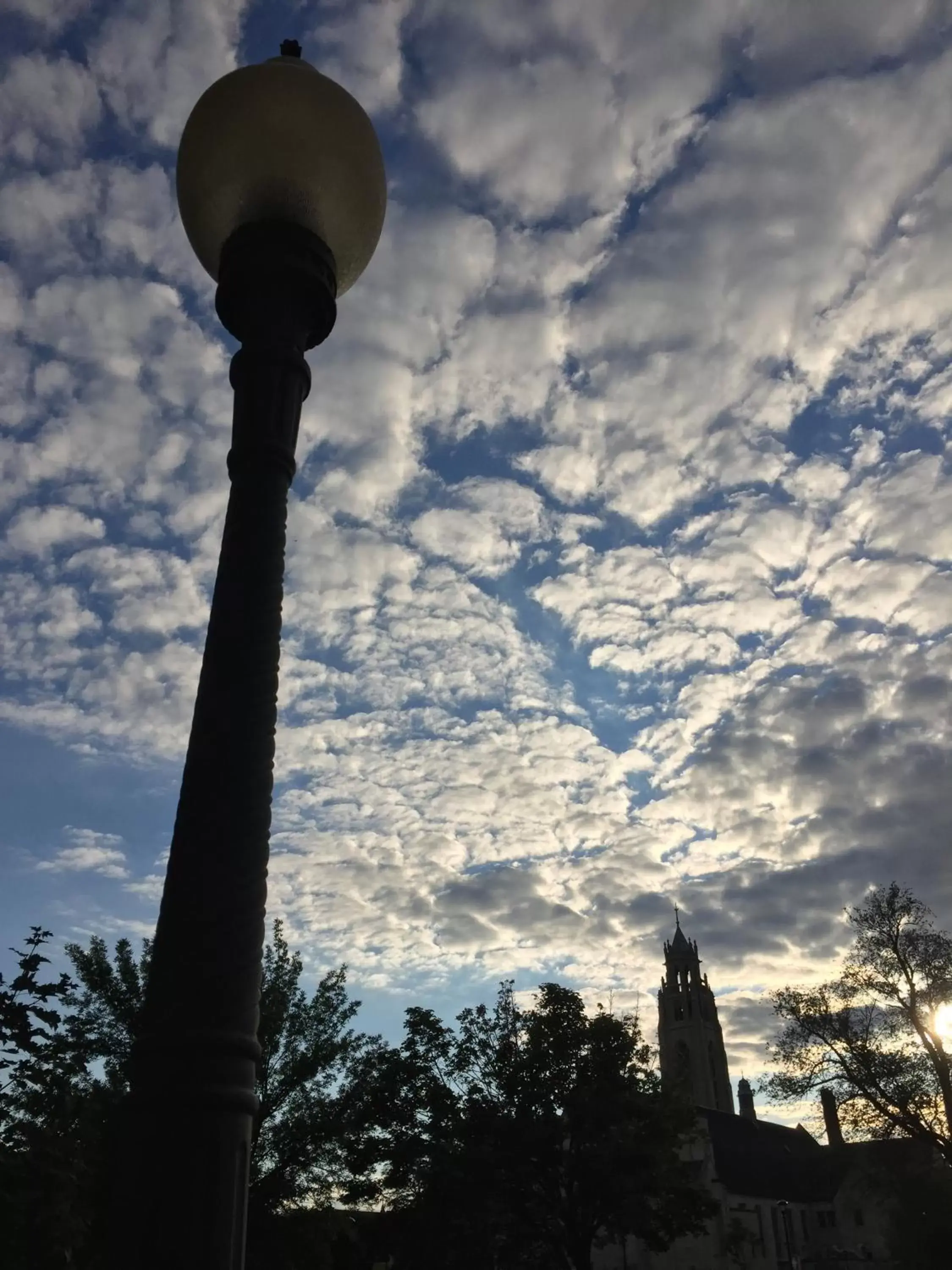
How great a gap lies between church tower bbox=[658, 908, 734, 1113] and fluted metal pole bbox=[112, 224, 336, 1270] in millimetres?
94753

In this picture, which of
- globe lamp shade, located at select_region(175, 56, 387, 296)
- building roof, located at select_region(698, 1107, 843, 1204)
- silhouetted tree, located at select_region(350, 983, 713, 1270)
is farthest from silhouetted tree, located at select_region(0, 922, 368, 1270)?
building roof, located at select_region(698, 1107, 843, 1204)

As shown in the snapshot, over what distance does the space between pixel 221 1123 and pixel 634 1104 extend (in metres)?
26.2

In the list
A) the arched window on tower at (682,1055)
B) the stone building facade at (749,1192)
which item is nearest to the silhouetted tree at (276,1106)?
the stone building facade at (749,1192)

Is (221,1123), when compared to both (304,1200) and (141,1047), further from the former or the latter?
(304,1200)

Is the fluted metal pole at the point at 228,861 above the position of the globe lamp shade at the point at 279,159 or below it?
below

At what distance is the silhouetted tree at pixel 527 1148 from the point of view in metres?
24.9

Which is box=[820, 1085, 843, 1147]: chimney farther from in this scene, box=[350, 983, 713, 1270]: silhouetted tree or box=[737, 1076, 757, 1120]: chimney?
box=[737, 1076, 757, 1120]: chimney

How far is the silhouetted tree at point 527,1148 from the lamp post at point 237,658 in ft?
80.7

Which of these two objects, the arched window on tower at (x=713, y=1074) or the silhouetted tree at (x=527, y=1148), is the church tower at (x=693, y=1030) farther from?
the silhouetted tree at (x=527, y=1148)

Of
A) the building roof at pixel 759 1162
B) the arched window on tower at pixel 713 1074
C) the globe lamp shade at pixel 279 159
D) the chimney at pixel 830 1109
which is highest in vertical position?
the arched window on tower at pixel 713 1074

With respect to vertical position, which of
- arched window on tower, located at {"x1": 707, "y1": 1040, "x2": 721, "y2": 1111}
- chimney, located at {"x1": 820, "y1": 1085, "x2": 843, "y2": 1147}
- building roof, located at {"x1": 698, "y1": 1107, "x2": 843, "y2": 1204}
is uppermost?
arched window on tower, located at {"x1": 707, "y1": 1040, "x2": 721, "y2": 1111}

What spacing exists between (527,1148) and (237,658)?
84.2ft

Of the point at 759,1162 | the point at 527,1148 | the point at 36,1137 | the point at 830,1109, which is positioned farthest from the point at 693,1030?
the point at 36,1137

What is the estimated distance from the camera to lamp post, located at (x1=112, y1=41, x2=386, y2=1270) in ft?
9.77
